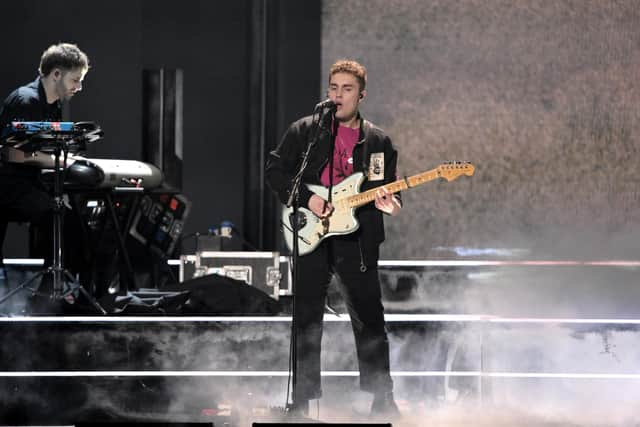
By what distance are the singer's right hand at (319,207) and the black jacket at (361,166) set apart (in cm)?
2

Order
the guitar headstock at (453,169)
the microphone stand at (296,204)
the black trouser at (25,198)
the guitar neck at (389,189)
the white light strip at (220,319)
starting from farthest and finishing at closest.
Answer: the black trouser at (25,198) < the white light strip at (220,319) < the guitar headstock at (453,169) < the guitar neck at (389,189) < the microphone stand at (296,204)

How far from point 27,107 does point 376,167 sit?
2.02 meters

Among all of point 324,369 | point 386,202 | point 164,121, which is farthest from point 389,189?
point 164,121

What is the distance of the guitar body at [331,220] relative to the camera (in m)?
4.33

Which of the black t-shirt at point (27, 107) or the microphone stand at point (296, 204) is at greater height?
the black t-shirt at point (27, 107)

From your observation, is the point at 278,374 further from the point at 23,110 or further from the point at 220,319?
the point at 23,110

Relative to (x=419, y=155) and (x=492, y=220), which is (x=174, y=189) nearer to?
(x=419, y=155)

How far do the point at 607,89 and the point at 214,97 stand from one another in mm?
2894

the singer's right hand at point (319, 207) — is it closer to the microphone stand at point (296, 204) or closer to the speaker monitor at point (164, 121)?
the microphone stand at point (296, 204)

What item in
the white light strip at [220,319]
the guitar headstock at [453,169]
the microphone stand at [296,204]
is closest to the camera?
the microphone stand at [296,204]

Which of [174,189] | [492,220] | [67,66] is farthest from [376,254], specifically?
[492,220]

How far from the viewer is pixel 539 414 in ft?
15.3

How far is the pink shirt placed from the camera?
4383 millimetres

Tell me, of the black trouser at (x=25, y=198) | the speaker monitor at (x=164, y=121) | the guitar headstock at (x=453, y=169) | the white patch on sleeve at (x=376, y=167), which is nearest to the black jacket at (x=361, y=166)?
the white patch on sleeve at (x=376, y=167)
